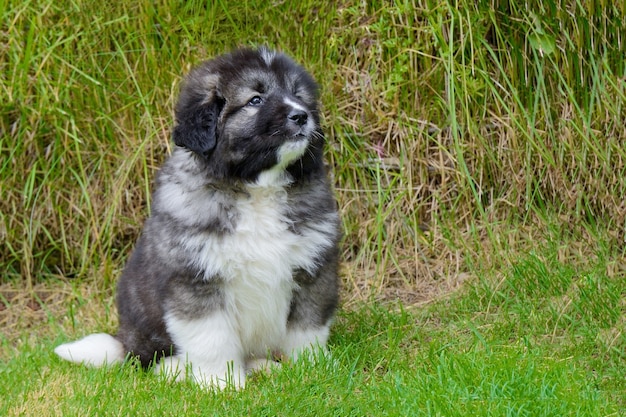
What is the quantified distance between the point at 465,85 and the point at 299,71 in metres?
1.32

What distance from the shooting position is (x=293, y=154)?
13.4 feet

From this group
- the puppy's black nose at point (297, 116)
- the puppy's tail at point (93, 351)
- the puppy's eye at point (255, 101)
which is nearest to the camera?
the puppy's black nose at point (297, 116)

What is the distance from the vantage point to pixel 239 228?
4.12 m

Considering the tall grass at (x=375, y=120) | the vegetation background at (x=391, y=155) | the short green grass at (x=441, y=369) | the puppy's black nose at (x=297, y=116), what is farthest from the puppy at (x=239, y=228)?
the tall grass at (x=375, y=120)

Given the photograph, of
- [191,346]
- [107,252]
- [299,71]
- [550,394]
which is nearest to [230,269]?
[191,346]

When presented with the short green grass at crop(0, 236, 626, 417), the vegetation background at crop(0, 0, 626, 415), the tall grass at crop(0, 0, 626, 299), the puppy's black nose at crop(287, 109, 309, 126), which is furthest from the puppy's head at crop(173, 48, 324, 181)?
the tall grass at crop(0, 0, 626, 299)

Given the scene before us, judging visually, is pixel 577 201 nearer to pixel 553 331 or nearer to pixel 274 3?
pixel 553 331

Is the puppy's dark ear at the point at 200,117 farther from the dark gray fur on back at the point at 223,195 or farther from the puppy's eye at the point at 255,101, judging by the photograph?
the puppy's eye at the point at 255,101

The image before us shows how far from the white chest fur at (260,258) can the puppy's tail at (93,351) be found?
28.3 inches

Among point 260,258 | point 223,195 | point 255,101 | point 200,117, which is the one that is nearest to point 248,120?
point 255,101

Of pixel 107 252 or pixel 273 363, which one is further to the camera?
pixel 107 252

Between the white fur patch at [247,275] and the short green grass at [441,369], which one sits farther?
the white fur patch at [247,275]

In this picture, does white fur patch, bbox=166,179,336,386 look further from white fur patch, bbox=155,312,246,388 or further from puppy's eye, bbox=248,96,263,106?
puppy's eye, bbox=248,96,263,106

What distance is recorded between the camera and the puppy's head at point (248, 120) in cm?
406
